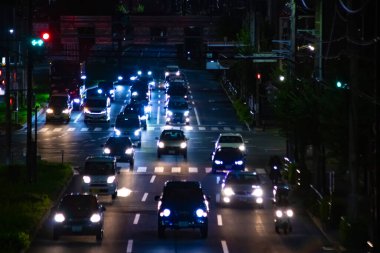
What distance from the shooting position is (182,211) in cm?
3547

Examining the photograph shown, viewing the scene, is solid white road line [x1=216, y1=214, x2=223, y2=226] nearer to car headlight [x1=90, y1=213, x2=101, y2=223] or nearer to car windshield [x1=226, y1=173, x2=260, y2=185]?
car windshield [x1=226, y1=173, x2=260, y2=185]

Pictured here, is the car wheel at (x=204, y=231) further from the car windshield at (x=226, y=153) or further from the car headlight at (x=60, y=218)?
the car windshield at (x=226, y=153)

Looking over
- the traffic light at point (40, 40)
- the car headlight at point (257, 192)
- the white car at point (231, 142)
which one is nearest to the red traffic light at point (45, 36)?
the traffic light at point (40, 40)

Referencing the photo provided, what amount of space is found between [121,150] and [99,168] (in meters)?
12.1

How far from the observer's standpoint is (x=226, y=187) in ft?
147

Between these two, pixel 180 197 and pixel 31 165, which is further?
pixel 31 165

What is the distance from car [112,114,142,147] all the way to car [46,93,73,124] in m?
14.7

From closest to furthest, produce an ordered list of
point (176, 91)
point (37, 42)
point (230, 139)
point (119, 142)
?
point (37, 42) → point (119, 142) → point (230, 139) → point (176, 91)

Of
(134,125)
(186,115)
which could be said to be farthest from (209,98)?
(134,125)

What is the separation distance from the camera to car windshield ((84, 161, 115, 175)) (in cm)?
4793

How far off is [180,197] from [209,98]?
74.6m

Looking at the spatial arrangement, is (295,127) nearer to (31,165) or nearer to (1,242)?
(31,165)

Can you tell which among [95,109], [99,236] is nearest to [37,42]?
[99,236]

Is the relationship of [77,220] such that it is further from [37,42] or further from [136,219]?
[37,42]
